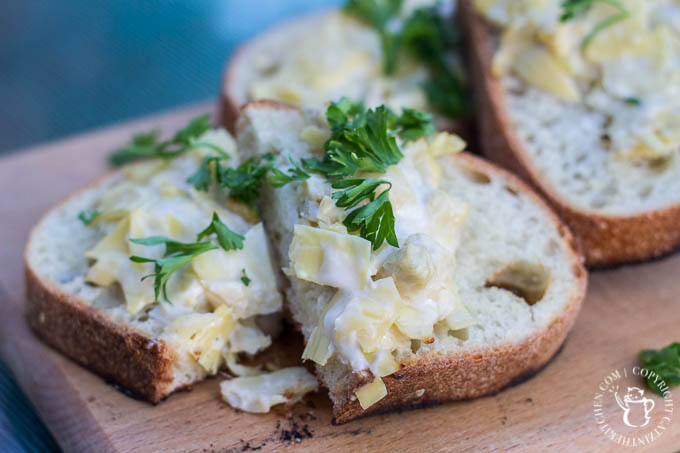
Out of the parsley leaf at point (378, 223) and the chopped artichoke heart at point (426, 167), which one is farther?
the chopped artichoke heart at point (426, 167)

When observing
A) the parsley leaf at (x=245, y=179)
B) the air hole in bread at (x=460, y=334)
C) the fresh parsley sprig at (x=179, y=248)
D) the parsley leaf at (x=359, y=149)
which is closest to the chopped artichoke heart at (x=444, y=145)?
the parsley leaf at (x=359, y=149)

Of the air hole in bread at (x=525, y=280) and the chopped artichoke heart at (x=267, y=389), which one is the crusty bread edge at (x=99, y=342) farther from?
the air hole in bread at (x=525, y=280)

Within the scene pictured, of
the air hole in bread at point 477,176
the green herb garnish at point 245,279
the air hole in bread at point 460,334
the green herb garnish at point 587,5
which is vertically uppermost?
the green herb garnish at point 587,5

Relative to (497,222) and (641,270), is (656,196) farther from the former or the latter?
(497,222)

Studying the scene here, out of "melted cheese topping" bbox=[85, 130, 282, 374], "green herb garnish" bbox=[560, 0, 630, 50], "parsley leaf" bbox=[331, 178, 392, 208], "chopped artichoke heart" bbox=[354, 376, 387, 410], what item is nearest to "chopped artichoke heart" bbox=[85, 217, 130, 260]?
"melted cheese topping" bbox=[85, 130, 282, 374]

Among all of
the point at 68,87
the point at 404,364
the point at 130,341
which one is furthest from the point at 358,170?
the point at 68,87
